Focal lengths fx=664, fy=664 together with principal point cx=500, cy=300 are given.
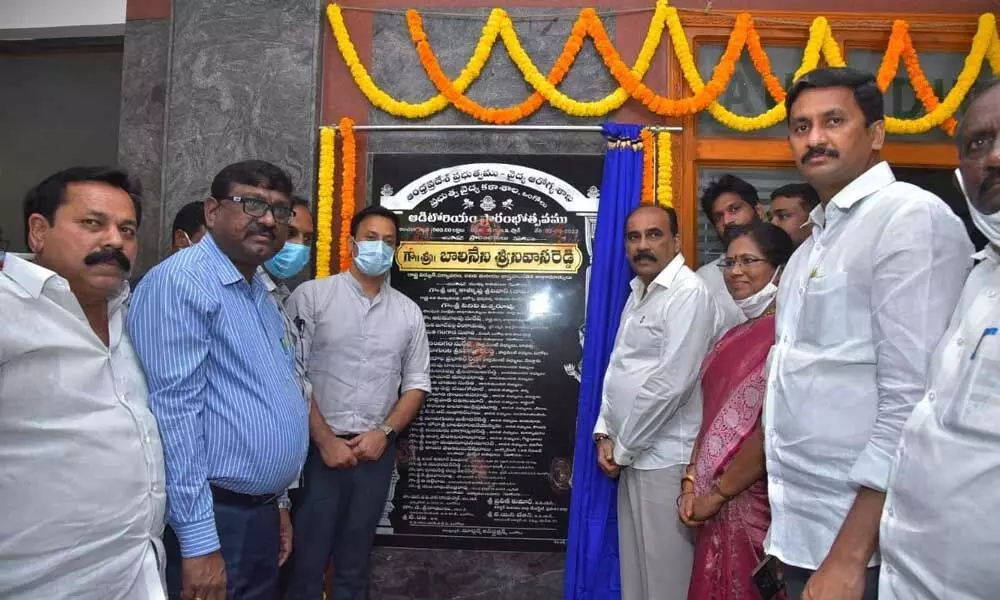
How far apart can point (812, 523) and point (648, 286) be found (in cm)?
147

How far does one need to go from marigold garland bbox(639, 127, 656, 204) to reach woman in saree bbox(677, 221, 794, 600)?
3.39 feet

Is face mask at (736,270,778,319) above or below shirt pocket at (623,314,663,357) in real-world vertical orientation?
above

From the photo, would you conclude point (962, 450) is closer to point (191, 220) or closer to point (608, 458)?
point (608, 458)

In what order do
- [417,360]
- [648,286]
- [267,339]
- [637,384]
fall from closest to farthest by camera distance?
1. [267,339]
2. [637,384]
3. [648,286]
4. [417,360]

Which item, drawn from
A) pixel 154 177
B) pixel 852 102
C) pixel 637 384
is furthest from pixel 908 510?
pixel 154 177

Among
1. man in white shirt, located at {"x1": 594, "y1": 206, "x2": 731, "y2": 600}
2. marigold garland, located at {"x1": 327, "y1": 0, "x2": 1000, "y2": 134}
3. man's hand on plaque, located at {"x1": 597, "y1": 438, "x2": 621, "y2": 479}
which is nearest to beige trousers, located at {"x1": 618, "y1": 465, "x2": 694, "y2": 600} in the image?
man in white shirt, located at {"x1": 594, "y1": 206, "x2": 731, "y2": 600}

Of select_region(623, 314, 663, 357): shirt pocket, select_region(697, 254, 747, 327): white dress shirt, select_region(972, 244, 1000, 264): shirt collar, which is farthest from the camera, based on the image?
select_region(697, 254, 747, 327): white dress shirt

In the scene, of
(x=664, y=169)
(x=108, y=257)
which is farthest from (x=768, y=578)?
(x=664, y=169)

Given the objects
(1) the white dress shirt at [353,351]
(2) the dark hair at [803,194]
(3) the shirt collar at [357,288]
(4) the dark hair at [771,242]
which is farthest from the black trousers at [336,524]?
(2) the dark hair at [803,194]

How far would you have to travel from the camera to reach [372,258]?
3043mm

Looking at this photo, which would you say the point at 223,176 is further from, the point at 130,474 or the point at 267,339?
the point at 130,474

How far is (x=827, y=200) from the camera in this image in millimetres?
1562

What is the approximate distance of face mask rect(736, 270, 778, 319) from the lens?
234 centimetres

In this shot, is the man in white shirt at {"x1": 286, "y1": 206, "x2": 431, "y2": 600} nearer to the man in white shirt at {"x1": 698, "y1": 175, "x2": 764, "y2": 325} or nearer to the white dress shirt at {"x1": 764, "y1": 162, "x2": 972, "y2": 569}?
the man in white shirt at {"x1": 698, "y1": 175, "x2": 764, "y2": 325}
